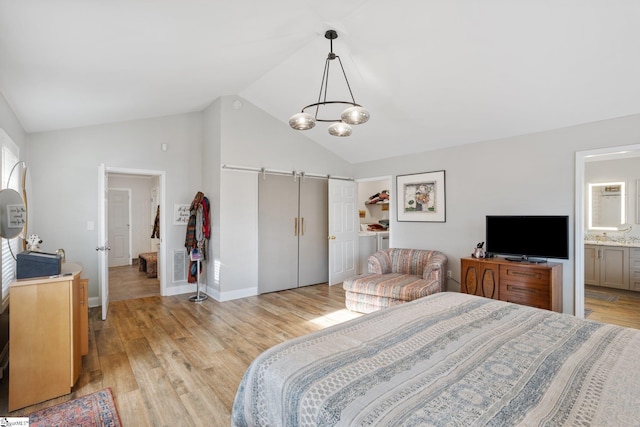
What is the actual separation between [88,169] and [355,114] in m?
3.95

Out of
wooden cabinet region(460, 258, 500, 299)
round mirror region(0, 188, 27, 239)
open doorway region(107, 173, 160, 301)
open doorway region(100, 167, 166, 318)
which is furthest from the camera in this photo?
open doorway region(107, 173, 160, 301)

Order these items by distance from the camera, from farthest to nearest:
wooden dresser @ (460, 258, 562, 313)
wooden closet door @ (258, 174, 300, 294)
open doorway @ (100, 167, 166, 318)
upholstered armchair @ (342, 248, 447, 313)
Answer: open doorway @ (100, 167, 166, 318)
wooden closet door @ (258, 174, 300, 294)
upholstered armchair @ (342, 248, 447, 313)
wooden dresser @ (460, 258, 562, 313)

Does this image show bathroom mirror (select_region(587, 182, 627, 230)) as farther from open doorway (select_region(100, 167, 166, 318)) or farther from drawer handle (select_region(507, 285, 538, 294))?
open doorway (select_region(100, 167, 166, 318))

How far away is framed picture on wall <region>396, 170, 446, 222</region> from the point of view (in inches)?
185

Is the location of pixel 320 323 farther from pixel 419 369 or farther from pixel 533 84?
pixel 533 84

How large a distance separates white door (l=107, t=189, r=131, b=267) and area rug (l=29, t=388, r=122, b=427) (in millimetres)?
6374

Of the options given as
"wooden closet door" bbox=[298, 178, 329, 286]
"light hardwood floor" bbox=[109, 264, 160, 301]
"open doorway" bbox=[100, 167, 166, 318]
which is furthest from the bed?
"open doorway" bbox=[100, 167, 166, 318]

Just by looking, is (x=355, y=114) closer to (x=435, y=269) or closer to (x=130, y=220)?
(x=435, y=269)

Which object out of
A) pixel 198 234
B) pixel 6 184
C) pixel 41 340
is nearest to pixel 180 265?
pixel 198 234

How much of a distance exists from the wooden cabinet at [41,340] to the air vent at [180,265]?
2.71 m

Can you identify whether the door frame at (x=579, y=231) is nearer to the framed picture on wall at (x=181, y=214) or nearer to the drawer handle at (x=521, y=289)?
the drawer handle at (x=521, y=289)

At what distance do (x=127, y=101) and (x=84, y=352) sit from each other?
271 cm

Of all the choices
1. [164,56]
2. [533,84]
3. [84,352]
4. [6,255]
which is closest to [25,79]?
[164,56]

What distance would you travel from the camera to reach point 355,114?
259 centimetres
